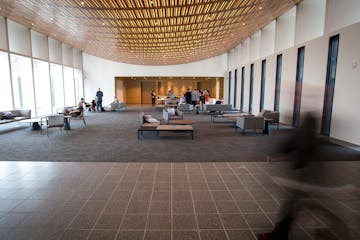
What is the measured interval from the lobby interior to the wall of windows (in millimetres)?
68

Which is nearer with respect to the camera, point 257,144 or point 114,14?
point 257,144

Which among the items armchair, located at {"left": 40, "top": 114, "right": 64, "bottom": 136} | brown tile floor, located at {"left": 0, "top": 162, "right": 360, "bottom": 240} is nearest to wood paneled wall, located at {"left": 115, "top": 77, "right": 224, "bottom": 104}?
armchair, located at {"left": 40, "top": 114, "right": 64, "bottom": 136}

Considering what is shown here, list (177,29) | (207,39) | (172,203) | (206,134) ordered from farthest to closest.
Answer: (207,39), (177,29), (206,134), (172,203)

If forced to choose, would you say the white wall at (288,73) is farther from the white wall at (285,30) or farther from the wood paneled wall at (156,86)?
the wood paneled wall at (156,86)

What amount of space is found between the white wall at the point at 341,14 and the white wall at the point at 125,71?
47.1ft

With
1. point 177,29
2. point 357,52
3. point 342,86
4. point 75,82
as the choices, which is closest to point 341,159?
point 342,86

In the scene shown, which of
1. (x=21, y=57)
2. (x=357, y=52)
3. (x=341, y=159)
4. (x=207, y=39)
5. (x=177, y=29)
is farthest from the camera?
(x=207, y=39)

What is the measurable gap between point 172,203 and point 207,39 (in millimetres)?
12002

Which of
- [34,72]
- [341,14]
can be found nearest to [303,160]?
[341,14]

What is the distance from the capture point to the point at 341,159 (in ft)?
17.0

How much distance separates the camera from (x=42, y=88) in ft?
47.2

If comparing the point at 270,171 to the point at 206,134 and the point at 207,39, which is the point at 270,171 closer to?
the point at 206,134

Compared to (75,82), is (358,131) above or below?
below

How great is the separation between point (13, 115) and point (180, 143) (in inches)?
312
